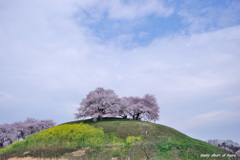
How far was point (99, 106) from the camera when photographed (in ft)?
110

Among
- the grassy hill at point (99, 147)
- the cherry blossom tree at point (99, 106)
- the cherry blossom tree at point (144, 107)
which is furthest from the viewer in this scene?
the cherry blossom tree at point (144, 107)

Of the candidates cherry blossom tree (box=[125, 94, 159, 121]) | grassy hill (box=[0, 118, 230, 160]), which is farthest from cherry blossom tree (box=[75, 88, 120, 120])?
grassy hill (box=[0, 118, 230, 160])

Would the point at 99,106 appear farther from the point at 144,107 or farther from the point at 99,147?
the point at 99,147

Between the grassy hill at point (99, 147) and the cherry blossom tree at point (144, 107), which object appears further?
the cherry blossom tree at point (144, 107)

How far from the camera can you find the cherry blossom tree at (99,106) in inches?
1329

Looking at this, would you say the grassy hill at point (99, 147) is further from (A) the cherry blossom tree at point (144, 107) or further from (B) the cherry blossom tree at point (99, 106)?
(A) the cherry blossom tree at point (144, 107)

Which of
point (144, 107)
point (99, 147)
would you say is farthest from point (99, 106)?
point (99, 147)

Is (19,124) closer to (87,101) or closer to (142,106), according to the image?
(87,101)

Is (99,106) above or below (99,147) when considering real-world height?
above

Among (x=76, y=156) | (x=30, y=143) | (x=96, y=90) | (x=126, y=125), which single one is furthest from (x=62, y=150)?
(x=96, y=90)

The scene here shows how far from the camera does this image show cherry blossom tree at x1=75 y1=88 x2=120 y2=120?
111ft

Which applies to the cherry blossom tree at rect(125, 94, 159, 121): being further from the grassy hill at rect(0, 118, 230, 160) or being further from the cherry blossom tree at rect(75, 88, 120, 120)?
the grassy hill at rect(0, 118, 230, 160)

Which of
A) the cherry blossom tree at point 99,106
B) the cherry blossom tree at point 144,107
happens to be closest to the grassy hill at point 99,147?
the cherry blossom tree at point 99,106

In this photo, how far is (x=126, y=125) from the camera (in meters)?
26.8
